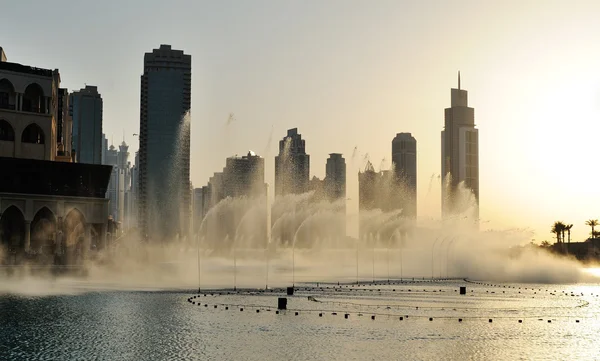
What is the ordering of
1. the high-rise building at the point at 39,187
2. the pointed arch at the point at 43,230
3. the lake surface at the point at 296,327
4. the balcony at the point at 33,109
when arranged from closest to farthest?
the lake surface at the point at 296,327 → the high-rise building at the point at 39,187 → the pointed arch at the point at 43,230 → the balcony at the point at 33,109

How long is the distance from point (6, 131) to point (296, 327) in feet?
314

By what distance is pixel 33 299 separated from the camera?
65.5 meters

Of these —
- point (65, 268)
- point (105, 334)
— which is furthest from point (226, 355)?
point (65, 268)

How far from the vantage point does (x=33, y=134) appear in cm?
13500

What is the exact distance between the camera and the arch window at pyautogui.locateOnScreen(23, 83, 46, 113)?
136 meters

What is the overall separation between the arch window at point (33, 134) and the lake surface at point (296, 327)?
70.1 m

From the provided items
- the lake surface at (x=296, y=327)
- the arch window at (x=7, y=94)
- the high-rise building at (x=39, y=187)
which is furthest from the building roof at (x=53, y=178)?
the lake surface at (x=296, y=327)

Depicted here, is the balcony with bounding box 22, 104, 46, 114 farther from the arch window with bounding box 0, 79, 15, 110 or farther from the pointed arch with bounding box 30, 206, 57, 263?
the pointed arch with bounding box 30, 206, 57, 263

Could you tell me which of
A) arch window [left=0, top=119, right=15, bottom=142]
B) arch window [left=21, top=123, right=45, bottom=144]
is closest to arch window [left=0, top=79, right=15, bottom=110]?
arch window [left=0, top=119, right=15, bottom=142]

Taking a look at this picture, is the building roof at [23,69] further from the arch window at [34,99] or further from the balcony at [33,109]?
the balcony at [33,109]

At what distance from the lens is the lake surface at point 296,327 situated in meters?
40.7

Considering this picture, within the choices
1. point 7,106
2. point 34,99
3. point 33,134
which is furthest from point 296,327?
point 34,99

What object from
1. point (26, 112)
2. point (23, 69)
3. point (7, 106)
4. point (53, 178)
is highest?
point (23, 69)

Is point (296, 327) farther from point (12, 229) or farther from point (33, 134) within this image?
point (33, 134)
